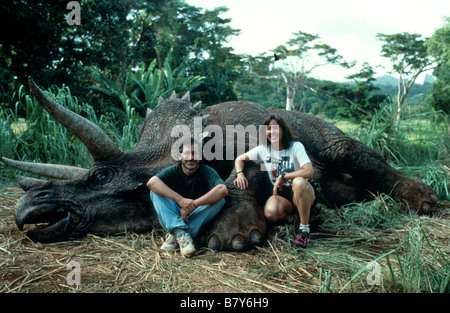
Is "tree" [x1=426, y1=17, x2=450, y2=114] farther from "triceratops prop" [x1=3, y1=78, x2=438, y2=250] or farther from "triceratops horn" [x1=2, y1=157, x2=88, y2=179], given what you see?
"triceratops horn" [x1=2, y1=157, x2=88, y2=179]

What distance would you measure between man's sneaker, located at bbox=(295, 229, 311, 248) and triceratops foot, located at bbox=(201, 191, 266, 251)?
27 cm

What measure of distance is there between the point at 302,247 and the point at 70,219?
1.83m

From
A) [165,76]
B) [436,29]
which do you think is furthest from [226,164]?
[436,29]

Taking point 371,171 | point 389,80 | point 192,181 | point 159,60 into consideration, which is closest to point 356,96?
point 159,60

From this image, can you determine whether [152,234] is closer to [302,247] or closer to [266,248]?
[266,248]

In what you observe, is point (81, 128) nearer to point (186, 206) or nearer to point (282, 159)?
point (186, 206)

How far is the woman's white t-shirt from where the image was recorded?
2891mm

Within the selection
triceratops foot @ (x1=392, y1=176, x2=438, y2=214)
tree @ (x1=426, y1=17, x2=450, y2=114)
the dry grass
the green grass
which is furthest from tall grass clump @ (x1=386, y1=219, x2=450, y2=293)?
tree @ (x1=426, y1=17, x2=450, y2=114)

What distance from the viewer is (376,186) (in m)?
4.18

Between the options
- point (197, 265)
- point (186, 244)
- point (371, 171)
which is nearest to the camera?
point (197, 265)

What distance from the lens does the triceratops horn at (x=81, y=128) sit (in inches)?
103

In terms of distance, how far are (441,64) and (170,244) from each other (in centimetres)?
1875

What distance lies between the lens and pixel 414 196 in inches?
153

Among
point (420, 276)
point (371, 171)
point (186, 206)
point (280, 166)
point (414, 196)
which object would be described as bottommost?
point (420, 276)
